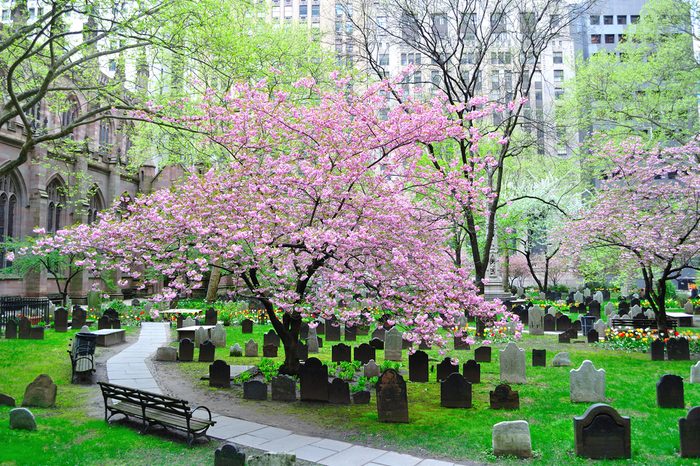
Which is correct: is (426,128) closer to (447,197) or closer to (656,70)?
(447,197)

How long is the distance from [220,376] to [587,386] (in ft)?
25.2

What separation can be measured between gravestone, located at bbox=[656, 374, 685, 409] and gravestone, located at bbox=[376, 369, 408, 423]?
4835mm

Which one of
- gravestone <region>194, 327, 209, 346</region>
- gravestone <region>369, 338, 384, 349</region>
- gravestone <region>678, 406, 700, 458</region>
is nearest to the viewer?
gravestone <region>678, 406, 700, 458</region>

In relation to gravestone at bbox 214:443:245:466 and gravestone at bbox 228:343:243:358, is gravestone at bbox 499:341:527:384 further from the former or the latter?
gravestone at bbox 228:343:243:358

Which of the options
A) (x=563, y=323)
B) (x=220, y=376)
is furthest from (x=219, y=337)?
(x=563, y=323)

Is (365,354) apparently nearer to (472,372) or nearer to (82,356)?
(472,372)

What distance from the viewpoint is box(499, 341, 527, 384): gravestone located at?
Result: 1190 cm

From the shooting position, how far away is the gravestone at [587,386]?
10.0 m

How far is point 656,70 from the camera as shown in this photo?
2700 cm

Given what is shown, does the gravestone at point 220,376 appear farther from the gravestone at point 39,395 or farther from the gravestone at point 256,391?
the gravestone at point 39,395

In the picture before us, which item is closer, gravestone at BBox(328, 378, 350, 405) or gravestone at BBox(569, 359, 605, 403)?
gravestone at BBox(569, 359, 605, 403)

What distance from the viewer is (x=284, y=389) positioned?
34.2 ft

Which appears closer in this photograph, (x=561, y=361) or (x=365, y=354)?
(x=561, y=361)

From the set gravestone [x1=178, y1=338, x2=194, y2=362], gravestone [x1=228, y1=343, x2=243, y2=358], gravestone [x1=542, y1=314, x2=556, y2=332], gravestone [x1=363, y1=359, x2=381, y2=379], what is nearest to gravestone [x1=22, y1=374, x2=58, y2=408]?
gravestone [x1=178, y1=338, x2=194, y2=362]
